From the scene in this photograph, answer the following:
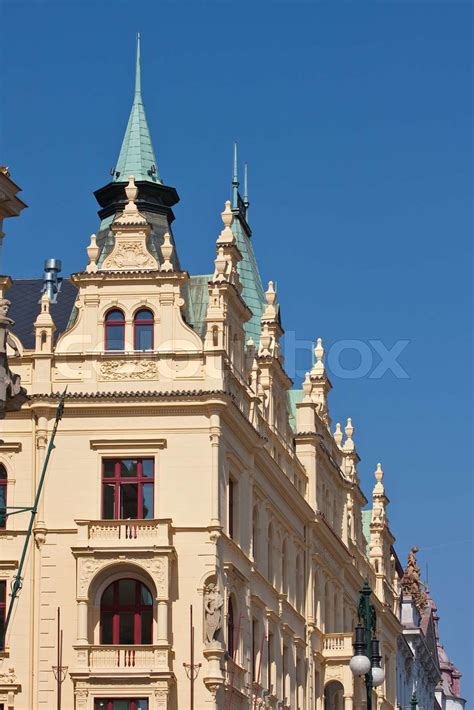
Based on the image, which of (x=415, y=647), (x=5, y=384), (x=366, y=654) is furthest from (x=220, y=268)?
(x=415, y=647)

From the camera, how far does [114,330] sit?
217ft

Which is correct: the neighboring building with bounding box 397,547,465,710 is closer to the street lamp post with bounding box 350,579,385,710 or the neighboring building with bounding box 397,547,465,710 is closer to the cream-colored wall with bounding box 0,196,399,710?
the cream-colored wall with bounding box 0,196,399,710

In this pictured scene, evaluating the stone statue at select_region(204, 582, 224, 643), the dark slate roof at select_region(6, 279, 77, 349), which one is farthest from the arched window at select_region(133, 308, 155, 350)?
the stone statue at select_region(204, 582, 224, 643)

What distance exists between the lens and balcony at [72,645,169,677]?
62.3m

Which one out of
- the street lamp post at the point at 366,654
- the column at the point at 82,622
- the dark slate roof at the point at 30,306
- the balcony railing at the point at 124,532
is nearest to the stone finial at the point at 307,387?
the dark slate roof at the point at 30,306

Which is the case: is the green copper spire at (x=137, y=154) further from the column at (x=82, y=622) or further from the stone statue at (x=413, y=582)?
the stone statue at (x=413, y=582)

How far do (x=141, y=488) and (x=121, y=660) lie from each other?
5853 mm

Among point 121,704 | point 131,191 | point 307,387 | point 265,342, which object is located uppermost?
point 131,191

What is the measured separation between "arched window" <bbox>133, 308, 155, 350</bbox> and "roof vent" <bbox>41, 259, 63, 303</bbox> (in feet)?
31.6

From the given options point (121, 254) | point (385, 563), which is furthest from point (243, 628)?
point (385, 563)

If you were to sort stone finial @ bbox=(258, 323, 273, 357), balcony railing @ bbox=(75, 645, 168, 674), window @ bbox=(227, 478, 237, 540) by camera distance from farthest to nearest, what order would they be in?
1. stone finial @ bbox=(258, 323, 273, 357)
2. window @ bbox=(227, 478, 237, 540)
3. balcony railing @ bbox=(75, 645, 168, 674)

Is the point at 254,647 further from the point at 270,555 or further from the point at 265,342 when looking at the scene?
the point at 265,342

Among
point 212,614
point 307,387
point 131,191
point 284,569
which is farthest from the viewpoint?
point 307,387

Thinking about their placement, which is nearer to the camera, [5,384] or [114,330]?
[5,384]
